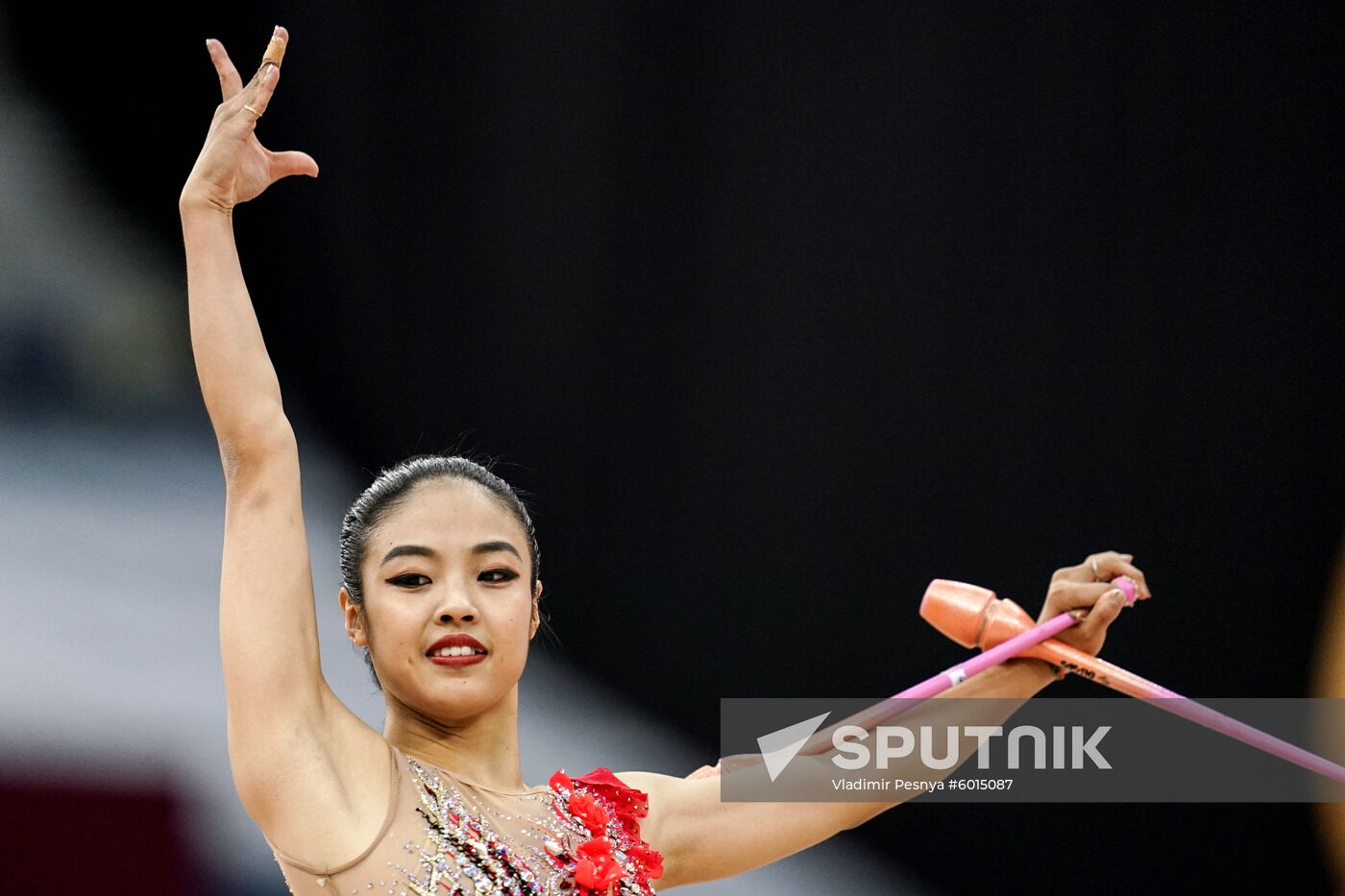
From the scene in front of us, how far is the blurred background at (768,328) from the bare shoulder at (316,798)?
116cm

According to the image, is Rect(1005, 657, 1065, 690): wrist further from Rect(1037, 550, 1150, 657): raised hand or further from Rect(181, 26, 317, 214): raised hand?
Rect(181, 26, 317, 214): raised hand

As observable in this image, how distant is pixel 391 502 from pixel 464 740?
246 mm

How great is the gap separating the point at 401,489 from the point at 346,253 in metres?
1.08

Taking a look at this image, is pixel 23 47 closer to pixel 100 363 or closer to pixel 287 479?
pixel 100 363

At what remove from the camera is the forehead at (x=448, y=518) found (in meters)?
1.42

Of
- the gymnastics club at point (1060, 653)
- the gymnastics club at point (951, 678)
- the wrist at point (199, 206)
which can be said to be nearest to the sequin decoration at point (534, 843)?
the gymnastics club at point (951, 678)

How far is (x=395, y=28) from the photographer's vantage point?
246cm

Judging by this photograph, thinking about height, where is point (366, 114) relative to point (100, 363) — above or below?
above

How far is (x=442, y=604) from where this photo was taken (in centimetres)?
138

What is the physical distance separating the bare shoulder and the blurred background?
116cm

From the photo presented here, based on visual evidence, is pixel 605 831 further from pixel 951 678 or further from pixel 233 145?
pixel 233 145

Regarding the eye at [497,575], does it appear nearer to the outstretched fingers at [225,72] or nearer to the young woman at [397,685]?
the young woman at [397,685]

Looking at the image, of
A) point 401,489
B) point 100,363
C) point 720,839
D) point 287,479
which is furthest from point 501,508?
point 100,363

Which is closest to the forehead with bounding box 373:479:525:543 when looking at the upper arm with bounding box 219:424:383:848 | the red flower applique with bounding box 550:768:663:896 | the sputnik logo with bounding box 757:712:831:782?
the upper arm with bounding box 219:424:383:848
